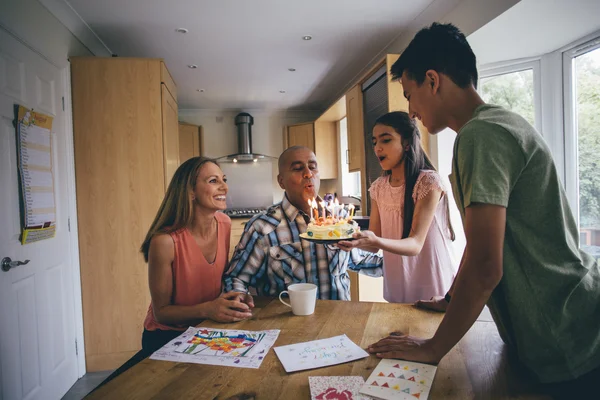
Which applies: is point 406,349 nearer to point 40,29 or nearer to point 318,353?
point 318,353

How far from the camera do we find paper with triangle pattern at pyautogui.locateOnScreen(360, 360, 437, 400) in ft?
2.63

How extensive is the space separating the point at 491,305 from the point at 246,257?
1007 mm

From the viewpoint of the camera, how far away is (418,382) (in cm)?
85

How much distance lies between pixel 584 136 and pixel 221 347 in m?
2.63

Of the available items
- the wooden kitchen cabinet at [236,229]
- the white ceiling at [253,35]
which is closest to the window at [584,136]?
the white ceiling at [253,35]

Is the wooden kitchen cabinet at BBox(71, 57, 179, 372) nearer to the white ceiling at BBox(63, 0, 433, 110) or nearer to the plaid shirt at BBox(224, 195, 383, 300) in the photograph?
the white ceiling at BBox(63, 0, 433, 110)

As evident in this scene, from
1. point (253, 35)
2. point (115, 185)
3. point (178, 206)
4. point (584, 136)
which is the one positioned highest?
point (253, 35)

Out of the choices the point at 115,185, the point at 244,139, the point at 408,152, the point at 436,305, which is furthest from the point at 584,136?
the point at 244,139

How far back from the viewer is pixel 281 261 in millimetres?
1638

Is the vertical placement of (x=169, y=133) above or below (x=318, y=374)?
above

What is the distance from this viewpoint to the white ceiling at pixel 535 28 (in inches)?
81.4

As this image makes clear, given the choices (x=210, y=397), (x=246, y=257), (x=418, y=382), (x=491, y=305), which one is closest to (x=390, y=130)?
(x=246, y=257)

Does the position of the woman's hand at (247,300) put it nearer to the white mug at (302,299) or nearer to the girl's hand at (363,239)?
the white mug at (302,299)

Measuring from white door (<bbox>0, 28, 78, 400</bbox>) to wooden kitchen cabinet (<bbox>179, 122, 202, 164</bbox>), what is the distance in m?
3.13
